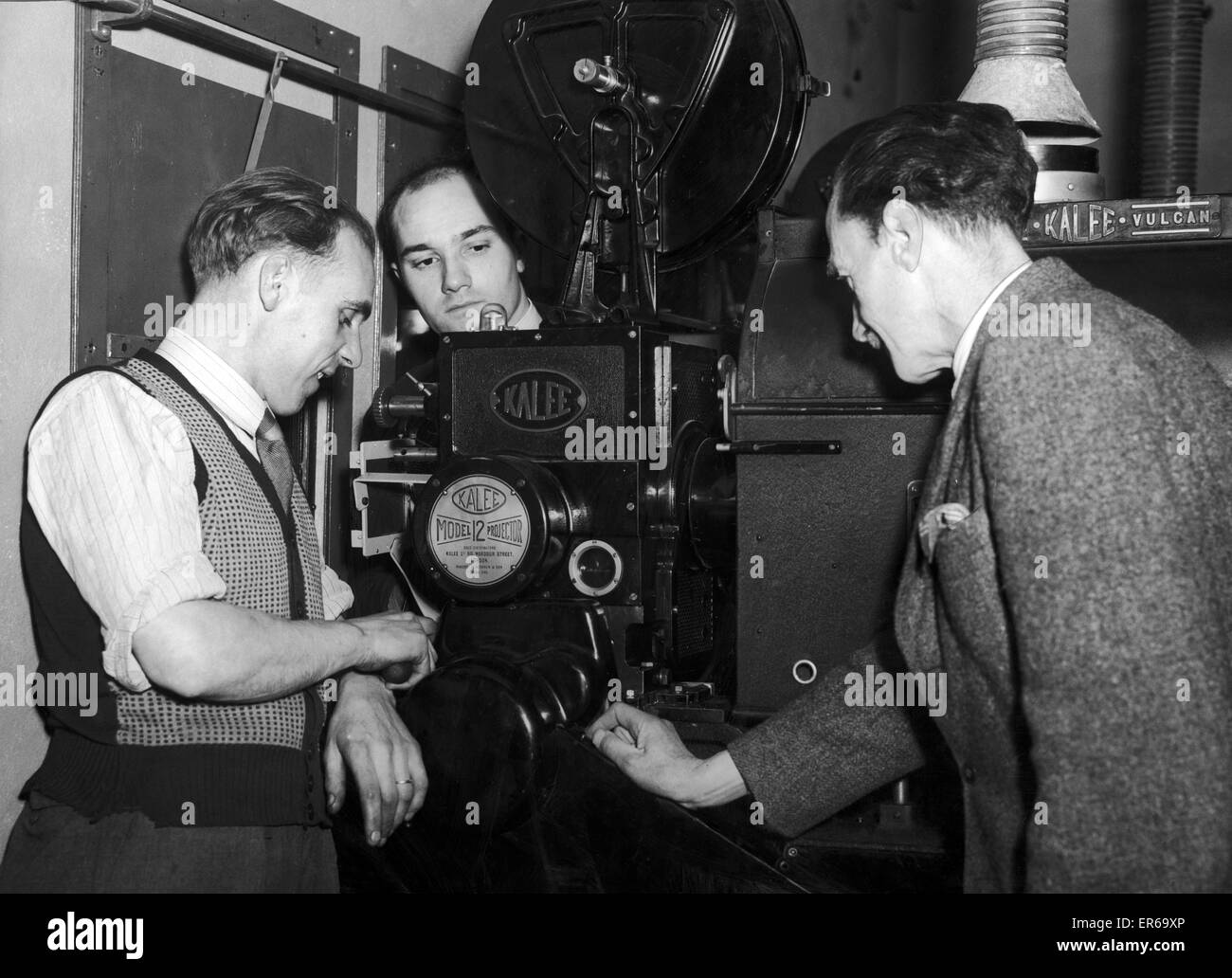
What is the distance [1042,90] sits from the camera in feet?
7.57

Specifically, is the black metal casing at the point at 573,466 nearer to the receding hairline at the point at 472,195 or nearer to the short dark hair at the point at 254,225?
the short dark hair at the point at 254,225

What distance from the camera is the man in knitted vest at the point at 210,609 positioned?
5.04 ft

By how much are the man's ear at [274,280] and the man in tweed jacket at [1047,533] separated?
0.82 meters

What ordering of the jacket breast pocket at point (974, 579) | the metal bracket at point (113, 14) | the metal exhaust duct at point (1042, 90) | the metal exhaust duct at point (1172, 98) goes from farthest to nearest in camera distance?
the metal exhaust duct at point (1172, 98)
the metal exhaust duct at point (1042, 90)
the metal bracket at point (113, 14)
the jacket breast pocket at point (974, 579)

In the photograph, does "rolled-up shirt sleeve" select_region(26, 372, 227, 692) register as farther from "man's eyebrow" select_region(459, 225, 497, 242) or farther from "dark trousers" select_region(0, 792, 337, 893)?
"man's eyebrow" select_region(459, 225, 497, 242)

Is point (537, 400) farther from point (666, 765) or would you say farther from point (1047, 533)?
point (1047, 533)

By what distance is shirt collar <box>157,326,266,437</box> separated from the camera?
1718 millimetres

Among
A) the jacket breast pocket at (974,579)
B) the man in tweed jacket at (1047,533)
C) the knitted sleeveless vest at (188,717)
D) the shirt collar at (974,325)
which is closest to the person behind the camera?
the man in tweed jacket at (1047,533)

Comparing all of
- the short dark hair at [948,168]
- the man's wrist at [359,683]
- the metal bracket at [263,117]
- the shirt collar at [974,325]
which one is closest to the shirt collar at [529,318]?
the metal bracket at [263,117]

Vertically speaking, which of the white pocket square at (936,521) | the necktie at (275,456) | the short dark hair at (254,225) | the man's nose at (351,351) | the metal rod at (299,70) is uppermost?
the metal rod at (299,70)

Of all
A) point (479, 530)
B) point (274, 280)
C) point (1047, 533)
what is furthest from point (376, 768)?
point (1047, 533)

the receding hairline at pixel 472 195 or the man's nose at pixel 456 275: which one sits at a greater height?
the receding hairline at pixel 472 195

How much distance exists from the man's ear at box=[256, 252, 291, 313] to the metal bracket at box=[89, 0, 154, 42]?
585 mm

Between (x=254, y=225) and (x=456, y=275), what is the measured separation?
908 millimetres
